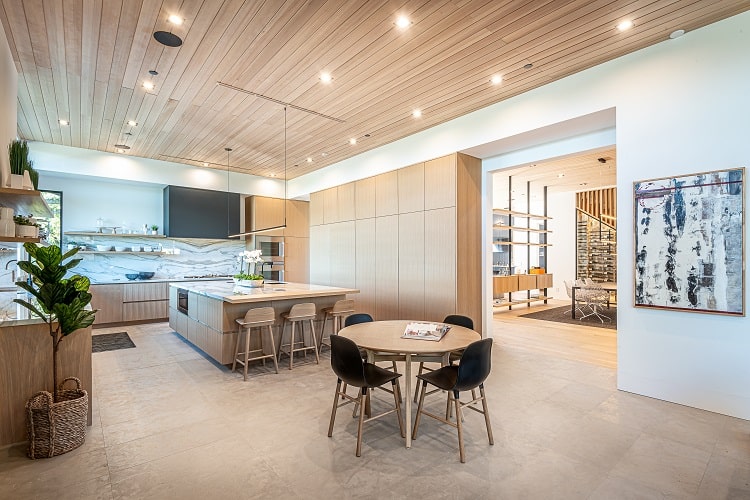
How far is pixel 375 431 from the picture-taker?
3.03 meters

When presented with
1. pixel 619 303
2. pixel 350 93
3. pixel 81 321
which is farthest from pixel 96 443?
A: pixel 619 303

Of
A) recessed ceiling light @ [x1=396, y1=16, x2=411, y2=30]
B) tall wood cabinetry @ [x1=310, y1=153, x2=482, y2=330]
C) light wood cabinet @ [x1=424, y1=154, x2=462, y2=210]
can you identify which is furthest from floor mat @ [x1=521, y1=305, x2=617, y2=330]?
recessed ceiling light @ [x1=396, y1=16, x2=411, y2=30]

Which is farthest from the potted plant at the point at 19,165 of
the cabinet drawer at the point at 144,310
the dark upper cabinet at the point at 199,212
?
the dark upper cabinet at the point at 199,212

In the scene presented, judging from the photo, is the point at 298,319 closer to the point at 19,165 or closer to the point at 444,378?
the point at 444,378

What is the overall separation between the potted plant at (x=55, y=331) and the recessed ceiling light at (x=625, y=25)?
486cm

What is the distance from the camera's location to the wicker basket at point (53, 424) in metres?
2.61

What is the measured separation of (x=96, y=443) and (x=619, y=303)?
196 inches

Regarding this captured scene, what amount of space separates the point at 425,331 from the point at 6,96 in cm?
458

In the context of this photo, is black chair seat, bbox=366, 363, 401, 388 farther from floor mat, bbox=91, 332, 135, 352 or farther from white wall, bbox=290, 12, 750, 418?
floor mat, bbox=91, 332, 135, 352

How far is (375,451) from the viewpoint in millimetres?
2711

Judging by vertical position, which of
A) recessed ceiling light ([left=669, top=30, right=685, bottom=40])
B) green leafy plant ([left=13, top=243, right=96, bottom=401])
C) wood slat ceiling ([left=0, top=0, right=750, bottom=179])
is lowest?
green leafy plant ([left=13, top=243, right=96, bottom=401])

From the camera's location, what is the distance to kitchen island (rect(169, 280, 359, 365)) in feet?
15.0

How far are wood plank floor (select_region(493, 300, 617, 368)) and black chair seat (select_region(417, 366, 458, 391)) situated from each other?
9.49ft

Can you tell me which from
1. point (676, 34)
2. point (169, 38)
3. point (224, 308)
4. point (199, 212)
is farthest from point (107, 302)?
point (676, 34)
